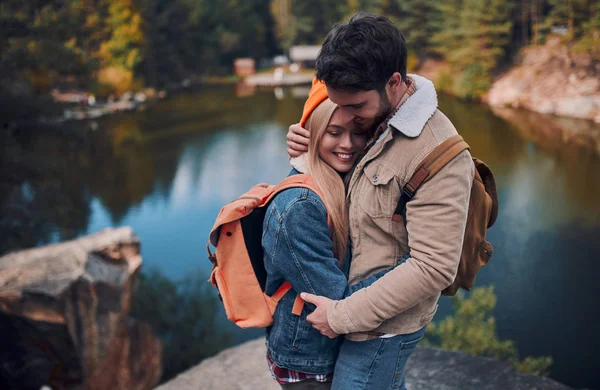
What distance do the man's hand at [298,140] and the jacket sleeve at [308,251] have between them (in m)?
0.22

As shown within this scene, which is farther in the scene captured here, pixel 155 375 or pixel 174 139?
pixel 174 139

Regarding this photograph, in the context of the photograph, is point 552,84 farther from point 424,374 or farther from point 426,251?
point 426,251

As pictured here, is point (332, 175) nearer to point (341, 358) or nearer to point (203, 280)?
point (341, 358)

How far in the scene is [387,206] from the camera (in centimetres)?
140

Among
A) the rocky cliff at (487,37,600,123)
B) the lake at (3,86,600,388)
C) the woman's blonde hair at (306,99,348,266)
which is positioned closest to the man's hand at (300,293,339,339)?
the woman's blonde hair at (306,99,348,266)

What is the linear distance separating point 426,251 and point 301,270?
0.33 meters

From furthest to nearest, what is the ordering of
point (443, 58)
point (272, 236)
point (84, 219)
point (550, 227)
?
point (443, 58) < point (84, 219) < point (550, 227) < point (272, 236)

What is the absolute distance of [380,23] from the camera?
1.30m

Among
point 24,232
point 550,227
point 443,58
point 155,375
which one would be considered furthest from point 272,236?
point 443,58

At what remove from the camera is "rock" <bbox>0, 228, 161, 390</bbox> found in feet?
18.1

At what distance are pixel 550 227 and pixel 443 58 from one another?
33.4ft

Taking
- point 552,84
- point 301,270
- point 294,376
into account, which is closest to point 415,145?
point 301,270

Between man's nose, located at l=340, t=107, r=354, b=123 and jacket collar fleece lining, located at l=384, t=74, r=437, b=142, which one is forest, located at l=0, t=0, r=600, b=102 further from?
jacket collar fleece lining, located at l=384, t=74, r=437, b=142

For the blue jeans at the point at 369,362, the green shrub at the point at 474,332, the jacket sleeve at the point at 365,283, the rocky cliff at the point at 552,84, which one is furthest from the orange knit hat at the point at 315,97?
the rocky cliff at the point at 552,84
